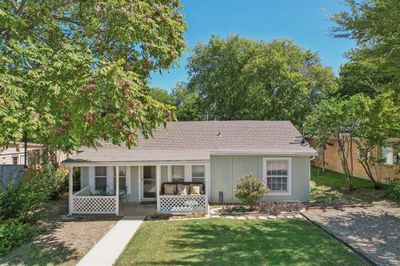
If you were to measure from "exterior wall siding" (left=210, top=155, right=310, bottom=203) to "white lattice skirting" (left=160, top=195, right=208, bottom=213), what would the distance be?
2635 mm

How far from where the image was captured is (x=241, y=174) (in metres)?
18.4

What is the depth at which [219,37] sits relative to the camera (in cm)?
4041

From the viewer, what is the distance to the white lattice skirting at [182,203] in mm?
15961

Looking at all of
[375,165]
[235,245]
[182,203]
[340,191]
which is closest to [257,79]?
[375,165]

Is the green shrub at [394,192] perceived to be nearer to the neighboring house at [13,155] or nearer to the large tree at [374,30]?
the large tree at [374,30]

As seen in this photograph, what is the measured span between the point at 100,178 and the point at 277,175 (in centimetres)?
930

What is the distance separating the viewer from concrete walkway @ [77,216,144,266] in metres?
9.93

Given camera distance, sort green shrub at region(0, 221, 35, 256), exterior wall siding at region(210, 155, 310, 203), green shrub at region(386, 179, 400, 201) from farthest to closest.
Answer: exterior wall siding at region(210, 155, 310, 203), green shrub at region(386, 179, 400, 201), green shrub at region(0, 221, 35, 256)

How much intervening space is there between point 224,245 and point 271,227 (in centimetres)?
299

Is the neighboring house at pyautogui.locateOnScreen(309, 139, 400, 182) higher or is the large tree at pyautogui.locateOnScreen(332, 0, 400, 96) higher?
the large tree at pyautogui.locateOnScreen(332, 0, 400, 96)

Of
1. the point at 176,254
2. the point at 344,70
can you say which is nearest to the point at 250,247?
the point at 176,254

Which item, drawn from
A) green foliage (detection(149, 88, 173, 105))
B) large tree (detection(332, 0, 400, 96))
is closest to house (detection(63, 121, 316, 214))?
large tree (detection(332, 0, 400, 96))

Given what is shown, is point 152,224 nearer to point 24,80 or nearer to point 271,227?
point 271,227

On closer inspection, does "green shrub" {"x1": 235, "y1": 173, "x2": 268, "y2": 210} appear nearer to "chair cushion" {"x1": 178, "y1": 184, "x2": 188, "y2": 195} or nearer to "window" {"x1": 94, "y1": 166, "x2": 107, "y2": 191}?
"chair cushion" {"x1": 178, "y1": 184, "x2": 188, "y2": 195}
